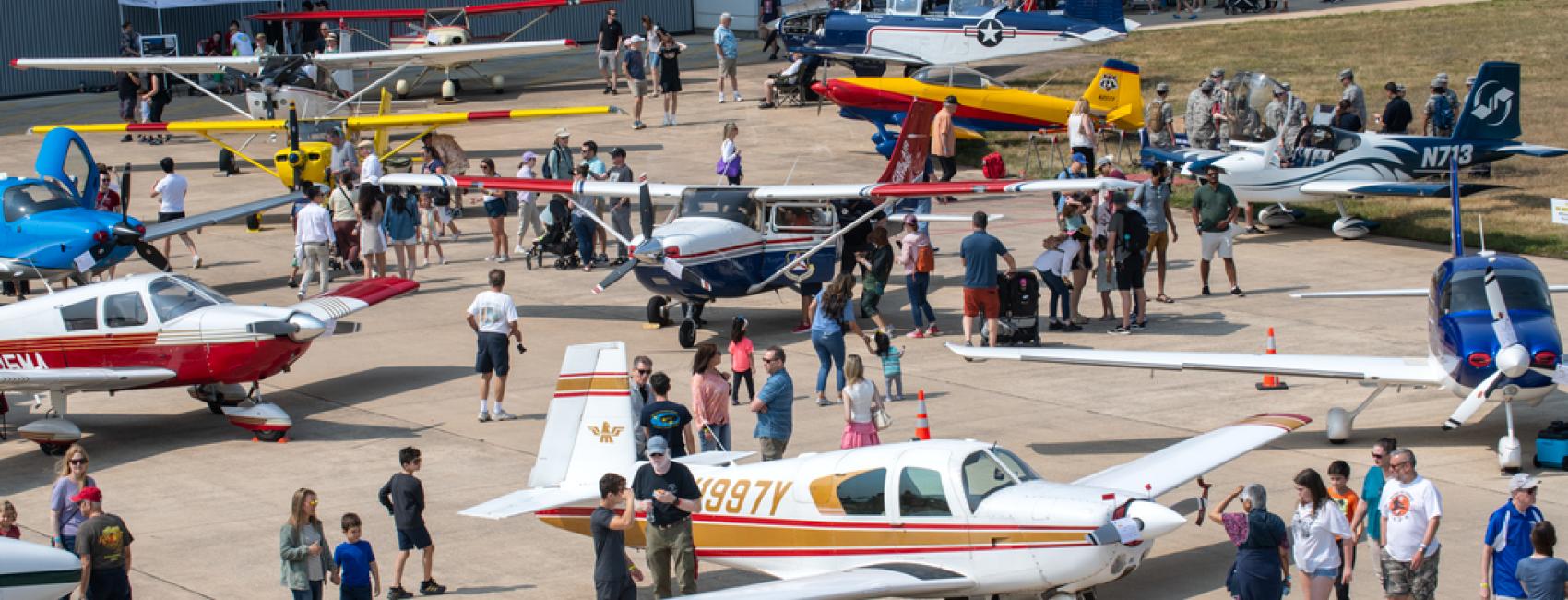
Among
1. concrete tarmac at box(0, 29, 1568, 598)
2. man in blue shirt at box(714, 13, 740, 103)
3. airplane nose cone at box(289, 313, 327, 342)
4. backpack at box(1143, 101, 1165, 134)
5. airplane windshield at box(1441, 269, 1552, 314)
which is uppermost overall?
man in blue shirt at box(714, 13, 740, 103)

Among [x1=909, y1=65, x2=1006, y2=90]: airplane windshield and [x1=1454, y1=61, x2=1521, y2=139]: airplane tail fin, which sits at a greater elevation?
[x1=909, y1=65, x2=1006, y2=90]: airplane windshield

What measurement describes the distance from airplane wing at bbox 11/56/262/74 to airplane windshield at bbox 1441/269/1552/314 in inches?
930

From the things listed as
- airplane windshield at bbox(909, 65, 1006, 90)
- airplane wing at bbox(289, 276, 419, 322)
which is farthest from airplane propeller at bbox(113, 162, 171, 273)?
airplane windshield at bbox(909, 65, 1006, 90)

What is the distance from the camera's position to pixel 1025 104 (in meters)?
29.8

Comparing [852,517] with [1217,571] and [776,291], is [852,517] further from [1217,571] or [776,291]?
[776,291]

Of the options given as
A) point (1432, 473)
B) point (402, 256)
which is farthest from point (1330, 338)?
point (402, 256)

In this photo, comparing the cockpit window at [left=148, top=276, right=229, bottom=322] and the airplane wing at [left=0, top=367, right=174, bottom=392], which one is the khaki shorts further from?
the airplane wing at [left=0, top=367, right=174, bottom=392]

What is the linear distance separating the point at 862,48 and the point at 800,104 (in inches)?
101

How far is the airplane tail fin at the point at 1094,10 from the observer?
114 feet

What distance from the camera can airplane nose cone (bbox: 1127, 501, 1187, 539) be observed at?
1009 centimetres

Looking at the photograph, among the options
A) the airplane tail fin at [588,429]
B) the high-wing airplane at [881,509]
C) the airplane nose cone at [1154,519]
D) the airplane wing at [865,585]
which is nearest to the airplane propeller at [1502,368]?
the high-wing airplane at [881,509]

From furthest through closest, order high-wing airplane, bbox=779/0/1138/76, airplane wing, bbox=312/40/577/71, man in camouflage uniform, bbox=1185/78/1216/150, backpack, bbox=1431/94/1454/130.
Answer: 1. high-wing airplane, bbox=779/0/1138/76
2. airplane wing, bbox=312/40/577/71
3. backpack, bbox=1431/94/1454/130
4. man in camouflage uniform, bbox=1185/78/1216/150

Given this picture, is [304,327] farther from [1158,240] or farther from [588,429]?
[1158,240]

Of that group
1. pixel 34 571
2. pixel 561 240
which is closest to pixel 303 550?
pixel 34 571
